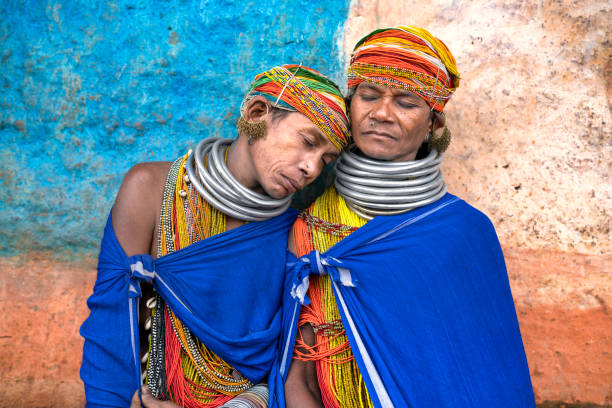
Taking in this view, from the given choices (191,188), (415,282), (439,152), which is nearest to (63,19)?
(191,188)

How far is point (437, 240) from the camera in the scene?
2127 mm

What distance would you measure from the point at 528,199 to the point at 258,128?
1.58 meters

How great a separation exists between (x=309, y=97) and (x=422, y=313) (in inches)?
39.5

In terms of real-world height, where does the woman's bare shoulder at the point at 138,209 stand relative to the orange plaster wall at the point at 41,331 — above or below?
above

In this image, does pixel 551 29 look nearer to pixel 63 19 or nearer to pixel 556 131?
pixel 556 131

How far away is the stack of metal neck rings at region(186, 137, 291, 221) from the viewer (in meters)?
2.04

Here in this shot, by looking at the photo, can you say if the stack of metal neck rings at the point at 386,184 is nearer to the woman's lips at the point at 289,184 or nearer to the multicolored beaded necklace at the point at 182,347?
the woman's lips at the point at 289,184

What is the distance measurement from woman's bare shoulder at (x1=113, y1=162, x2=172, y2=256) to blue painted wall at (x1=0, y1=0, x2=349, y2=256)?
62 cm

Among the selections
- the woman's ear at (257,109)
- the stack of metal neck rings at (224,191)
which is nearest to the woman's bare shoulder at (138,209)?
the stack of metal neck rings at (224,191)

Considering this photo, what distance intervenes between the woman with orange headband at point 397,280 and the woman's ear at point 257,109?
1.29 feet

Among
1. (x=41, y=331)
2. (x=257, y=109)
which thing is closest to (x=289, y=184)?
(x=257, y=109)

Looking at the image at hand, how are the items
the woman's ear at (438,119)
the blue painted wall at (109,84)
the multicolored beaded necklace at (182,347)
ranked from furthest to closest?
the blue painted wall at (109,84)
the woman's ear at (438,119)
the multicolored beaded necklace at (182,347)

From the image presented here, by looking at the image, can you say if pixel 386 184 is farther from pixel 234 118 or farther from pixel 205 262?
pixel 234 118

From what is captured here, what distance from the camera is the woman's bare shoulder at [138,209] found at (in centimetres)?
203
